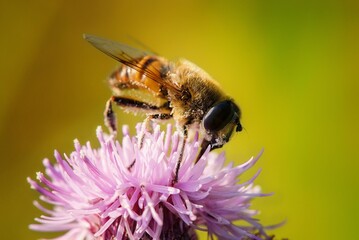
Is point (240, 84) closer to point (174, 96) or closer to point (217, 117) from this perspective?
point (174, 96)

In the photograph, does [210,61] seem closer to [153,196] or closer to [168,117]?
[168,117]

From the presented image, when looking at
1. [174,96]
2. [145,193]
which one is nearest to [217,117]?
[174,96]

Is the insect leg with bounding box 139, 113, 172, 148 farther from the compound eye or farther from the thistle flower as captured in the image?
the compound eye

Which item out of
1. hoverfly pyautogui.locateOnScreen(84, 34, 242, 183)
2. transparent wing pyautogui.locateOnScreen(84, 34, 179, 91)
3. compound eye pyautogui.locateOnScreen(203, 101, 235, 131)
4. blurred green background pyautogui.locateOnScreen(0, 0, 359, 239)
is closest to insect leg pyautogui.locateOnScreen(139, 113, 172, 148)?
hoverfly pyautogui.locateOnScreen(84, 34, 242, 183)

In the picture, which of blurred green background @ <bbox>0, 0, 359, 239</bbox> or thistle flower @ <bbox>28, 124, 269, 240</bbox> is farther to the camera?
blurred green background @ <bbox>0, 0, 359, 239</bbox>

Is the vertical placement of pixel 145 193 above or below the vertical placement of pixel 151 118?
below

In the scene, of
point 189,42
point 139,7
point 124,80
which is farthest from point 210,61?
point 124,80
